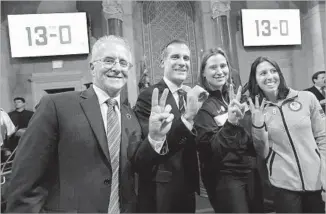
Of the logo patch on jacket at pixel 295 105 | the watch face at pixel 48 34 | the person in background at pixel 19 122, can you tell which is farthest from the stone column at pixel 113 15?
the logo patch on jacket at pixel 295 105

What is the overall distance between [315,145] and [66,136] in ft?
3.33

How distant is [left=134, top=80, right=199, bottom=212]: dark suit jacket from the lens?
1.02 m

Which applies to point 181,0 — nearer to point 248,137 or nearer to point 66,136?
point 248,137

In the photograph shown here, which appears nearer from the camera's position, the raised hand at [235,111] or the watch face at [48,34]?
the raised hand at [235,111]

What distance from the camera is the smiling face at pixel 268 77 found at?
1.12 metres

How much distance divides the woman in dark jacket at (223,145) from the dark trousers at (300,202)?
103mm

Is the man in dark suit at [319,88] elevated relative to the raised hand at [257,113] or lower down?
elevated

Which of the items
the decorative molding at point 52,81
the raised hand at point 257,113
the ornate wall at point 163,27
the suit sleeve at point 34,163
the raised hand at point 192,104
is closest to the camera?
the suit sleeve at point 34,163

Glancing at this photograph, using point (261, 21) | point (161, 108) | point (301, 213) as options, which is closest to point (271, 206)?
point (301, 213)

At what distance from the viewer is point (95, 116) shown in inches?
32.4

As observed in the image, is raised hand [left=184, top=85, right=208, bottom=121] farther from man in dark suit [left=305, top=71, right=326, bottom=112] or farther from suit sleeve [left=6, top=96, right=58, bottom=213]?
man in dark suit [left=305, top=71, right=326, bottom=112]

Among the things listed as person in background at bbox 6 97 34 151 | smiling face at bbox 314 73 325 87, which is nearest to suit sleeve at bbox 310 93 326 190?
smiling face at bbox 314 73 325 87

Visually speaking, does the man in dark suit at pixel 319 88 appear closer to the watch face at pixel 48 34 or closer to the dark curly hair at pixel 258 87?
the dark curly hair at pixel 258 87

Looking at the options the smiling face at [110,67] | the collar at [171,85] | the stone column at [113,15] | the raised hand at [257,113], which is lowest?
the raised hand at [257,113]
